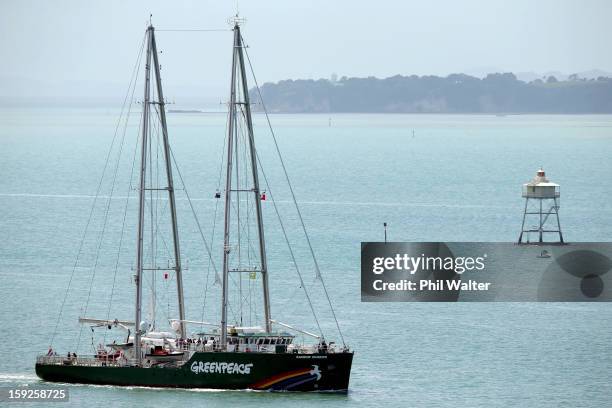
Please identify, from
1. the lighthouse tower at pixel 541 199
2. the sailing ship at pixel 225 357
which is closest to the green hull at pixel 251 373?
the sailing ship at pixel 225 357

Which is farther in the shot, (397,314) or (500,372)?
(397,314)

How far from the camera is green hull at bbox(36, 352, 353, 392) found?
77.7 metres

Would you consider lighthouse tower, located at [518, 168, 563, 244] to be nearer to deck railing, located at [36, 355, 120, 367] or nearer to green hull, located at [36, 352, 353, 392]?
green hull, located at [36, 352, 353, 392]

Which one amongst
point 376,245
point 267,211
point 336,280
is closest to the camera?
point 336,280

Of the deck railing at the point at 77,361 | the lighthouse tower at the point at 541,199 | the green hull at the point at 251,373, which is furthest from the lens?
the lighthouse tower at the point at 541,199

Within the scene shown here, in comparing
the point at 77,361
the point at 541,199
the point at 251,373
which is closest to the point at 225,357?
the point at 251,373

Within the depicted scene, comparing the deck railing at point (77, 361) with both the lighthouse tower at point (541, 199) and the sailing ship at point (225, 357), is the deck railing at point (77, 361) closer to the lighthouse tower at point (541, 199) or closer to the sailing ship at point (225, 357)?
the sailing ship at point (225, 357)

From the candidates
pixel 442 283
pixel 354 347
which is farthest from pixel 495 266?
pixel 354 347

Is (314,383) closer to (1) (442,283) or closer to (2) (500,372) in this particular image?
(2) (500,372)

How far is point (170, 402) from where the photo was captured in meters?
76.7

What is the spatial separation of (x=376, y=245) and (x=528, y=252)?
519 inches

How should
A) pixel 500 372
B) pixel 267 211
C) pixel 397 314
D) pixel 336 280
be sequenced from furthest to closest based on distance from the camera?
pixel 267 211 → pixel 336 280 → pixel 397 314 → pixel 500 372

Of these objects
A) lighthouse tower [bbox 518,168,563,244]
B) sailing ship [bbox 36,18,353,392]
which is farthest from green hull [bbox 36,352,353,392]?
lighthouse tower [bbox 518,168,563,244]

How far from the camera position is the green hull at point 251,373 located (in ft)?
255
